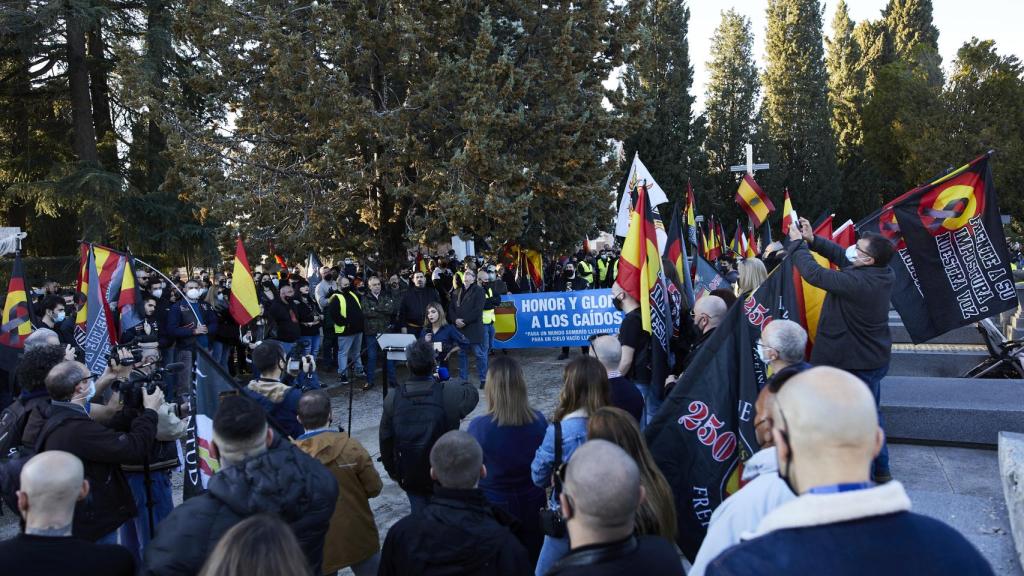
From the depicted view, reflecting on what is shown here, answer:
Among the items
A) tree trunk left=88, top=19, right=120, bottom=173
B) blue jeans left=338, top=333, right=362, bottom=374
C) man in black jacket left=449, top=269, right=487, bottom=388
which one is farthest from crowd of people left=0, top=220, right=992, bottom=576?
tree trunk left=88, top=19, right=120, bottom=173

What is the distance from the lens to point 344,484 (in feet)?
12.9

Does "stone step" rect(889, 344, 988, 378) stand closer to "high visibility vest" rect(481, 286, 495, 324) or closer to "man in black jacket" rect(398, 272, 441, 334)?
"high visibility vest" rect(481, 286, 495, 324)

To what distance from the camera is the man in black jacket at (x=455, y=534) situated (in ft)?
9.76

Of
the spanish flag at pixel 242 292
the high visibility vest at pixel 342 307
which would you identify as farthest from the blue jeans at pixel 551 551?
the high visibility vest at pixel 342 307

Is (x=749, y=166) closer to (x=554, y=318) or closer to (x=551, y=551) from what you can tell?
(x=554, y=318)

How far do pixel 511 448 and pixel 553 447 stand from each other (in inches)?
14.8

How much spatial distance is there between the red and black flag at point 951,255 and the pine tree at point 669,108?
27646mm

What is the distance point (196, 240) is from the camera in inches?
893

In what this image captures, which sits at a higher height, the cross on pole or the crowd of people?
the cross on pole

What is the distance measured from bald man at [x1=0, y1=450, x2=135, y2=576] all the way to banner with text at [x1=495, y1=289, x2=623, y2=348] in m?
10.6

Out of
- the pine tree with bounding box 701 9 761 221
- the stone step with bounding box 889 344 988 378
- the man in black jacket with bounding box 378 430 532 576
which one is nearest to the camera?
the man in black jacket with bounding box 378 430 532 576

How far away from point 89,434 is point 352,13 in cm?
1299

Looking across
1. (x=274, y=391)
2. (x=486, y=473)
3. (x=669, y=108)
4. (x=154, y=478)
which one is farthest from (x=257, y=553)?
(x=669, y=108)

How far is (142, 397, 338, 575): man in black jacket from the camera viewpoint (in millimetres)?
2693
